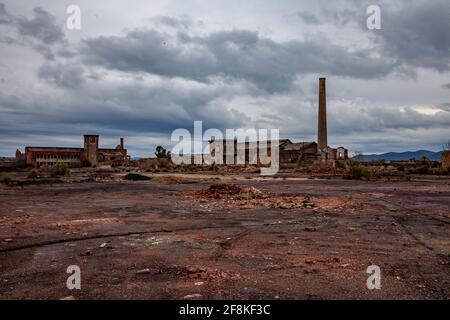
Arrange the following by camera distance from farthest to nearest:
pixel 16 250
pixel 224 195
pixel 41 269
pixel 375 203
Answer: pixel 224 195 → pixel 375 203 → pixel 16 250 → pixel 41 269

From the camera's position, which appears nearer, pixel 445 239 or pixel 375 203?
pixel 445 239

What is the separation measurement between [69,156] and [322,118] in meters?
49.0

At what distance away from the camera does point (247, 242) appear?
834 cm

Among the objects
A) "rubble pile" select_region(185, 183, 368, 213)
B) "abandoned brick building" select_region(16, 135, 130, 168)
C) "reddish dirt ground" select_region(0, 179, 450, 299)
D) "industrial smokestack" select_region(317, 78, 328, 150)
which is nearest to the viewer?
"reddish dirt ground" select_region(0, 179, 450, 299)

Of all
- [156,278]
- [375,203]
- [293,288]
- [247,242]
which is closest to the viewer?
[293,288]

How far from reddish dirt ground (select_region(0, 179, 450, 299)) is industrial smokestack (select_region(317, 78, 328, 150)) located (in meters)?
51.8

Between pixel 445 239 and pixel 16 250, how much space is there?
920 cm

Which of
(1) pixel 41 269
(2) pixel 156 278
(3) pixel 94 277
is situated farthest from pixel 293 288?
(1) pixel 41 269

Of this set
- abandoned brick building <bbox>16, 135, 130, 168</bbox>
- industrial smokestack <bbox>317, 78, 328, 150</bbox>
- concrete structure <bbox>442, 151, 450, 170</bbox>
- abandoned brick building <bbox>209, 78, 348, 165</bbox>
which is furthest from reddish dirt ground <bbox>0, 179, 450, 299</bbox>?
abandoned brick building <bbox>16, 135, 130, 168</bbox>

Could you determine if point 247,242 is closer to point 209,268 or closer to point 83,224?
point 209,268

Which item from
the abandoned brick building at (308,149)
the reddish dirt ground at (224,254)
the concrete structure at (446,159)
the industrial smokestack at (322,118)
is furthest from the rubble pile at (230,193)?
the industrial smokestack at (322,118)

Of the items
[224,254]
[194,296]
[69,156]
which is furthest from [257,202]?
[69,156]

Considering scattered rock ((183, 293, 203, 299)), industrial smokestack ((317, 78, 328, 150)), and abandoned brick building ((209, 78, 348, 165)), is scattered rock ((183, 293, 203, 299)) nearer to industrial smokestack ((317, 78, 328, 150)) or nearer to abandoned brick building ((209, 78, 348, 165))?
abandoned brick building ((209, 78, 348, 165))

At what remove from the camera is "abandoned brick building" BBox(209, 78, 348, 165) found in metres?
63.4
